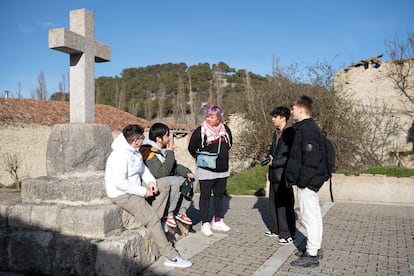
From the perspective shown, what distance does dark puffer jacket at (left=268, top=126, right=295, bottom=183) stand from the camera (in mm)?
4617

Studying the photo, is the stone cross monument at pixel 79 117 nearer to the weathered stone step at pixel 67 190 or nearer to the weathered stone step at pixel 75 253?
the weathered stone step at pixel 67 190

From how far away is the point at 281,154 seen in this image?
4633 millimetres

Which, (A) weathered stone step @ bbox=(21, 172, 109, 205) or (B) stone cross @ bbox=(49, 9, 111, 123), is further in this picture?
(B) stone cross @ bbox=(49, 9, 111, 123)

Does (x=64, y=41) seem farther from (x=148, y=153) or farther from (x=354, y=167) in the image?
(x=354, y=167)

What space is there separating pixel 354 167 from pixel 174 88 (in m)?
42.4

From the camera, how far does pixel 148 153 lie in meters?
4.58

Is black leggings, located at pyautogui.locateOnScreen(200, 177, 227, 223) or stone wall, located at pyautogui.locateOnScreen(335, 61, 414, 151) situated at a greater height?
stone wall, located at pyautogui.locateOnScreen(335, 61, 414, 151)

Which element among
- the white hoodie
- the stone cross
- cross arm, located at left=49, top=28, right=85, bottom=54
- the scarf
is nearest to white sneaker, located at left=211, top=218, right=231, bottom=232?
the scarf

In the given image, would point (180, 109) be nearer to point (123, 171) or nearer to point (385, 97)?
point (385, 97)

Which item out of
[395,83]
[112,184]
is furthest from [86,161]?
[395,83]

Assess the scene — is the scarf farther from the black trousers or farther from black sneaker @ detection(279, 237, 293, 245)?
black sneaker @ detection(279, 237, 293, 245)

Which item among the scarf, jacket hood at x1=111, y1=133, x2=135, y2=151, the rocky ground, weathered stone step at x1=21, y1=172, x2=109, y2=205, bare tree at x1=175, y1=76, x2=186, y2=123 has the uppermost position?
bare tree at x1=175, y1=76, x2=186, y2=123

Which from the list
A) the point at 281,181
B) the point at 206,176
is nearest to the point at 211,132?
the point at 206,176

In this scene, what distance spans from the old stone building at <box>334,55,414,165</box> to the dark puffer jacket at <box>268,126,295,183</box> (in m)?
10.6
